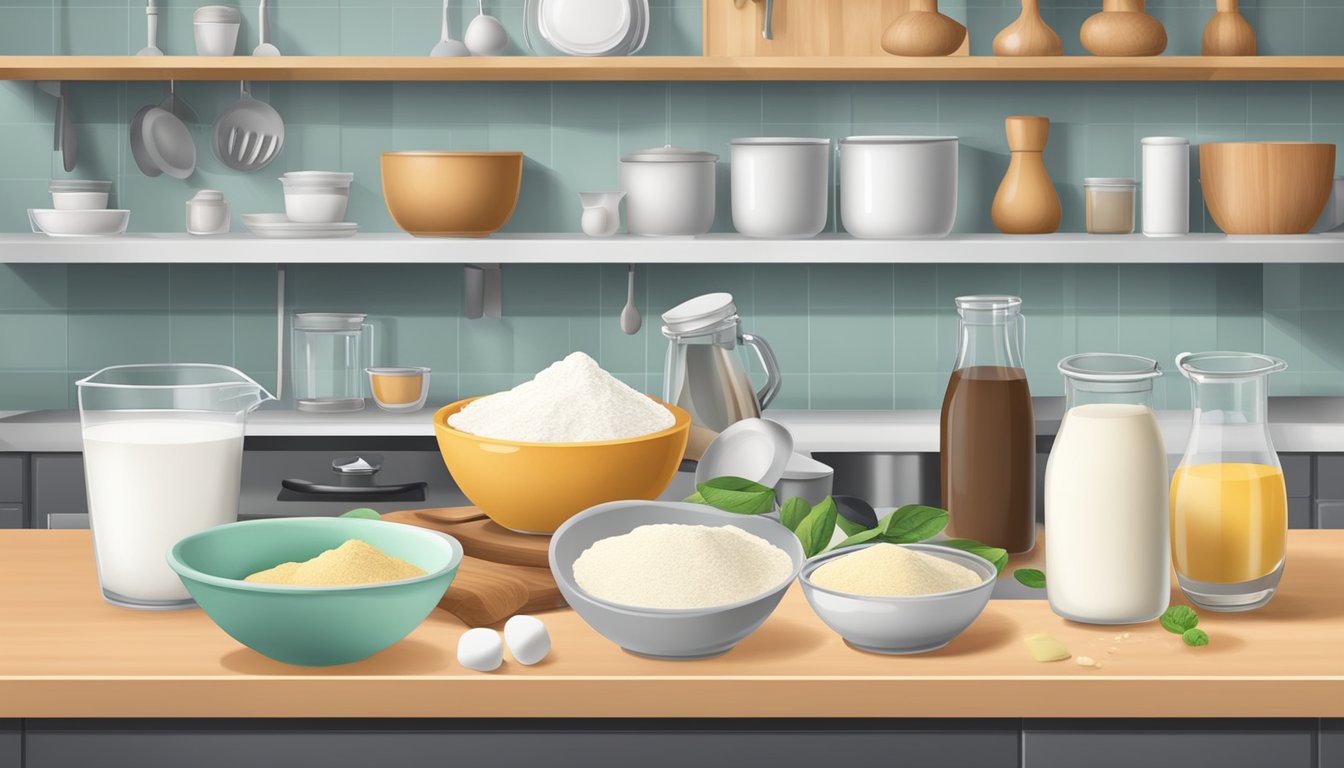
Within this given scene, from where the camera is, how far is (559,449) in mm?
1267

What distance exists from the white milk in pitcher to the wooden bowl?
2359 mm

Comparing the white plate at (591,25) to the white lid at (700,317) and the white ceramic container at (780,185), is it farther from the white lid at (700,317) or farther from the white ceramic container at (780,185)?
the white lid at (700,317)

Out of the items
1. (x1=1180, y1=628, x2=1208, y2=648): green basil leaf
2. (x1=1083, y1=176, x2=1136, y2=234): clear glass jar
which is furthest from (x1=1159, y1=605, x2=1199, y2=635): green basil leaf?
(x1=1083, y1=176, x2=1136, y2=234): clear glass jar

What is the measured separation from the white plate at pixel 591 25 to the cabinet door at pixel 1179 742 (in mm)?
2262

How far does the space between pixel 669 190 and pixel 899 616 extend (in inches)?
76.5

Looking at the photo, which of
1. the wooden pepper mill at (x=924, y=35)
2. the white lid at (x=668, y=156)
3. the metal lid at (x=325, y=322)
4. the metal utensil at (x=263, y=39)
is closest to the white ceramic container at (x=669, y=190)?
the white lid at (x=668, y=156)

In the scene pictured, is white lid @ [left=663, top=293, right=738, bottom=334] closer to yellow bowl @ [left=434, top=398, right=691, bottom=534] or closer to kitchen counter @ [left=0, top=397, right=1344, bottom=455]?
yellow bowl @ [left=434, top=398, right=691, bottom=534]

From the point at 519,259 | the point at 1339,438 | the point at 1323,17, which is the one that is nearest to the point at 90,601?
the point at 519,259

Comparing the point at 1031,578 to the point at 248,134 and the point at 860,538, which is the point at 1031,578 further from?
the point at 248,134

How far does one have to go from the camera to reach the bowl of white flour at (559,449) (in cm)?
127

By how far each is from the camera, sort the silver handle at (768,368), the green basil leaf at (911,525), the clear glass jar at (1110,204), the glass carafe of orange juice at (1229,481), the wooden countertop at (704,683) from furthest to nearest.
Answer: the clear glass jar at (1110,204), the silver handle at (768,368), the green basil leaf at (911,525), the glass carafe of orange juice at (1229,481), the wooden countertop at (704,683)

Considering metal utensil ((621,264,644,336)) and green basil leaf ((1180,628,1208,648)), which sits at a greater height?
metal utensil ((621,264,644,336))

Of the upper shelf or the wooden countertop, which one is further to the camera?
the upper shelf

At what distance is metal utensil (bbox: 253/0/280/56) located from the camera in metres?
3.08
